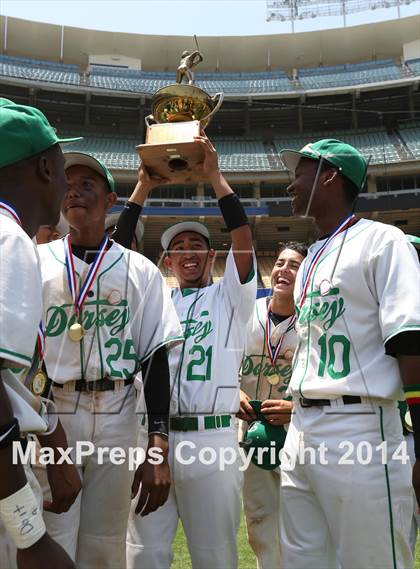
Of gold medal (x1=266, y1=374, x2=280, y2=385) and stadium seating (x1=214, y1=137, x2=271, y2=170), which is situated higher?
stadium seating (x1=214, y1=137, x2=271, y2=170)

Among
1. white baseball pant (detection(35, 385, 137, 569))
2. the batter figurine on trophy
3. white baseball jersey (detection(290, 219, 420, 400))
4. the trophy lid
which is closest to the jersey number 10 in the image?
white baseball jersey (detection(290, 219, 420, 400))

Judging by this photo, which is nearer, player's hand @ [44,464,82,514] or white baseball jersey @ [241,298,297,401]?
player's hand @ [44,464,82,514]

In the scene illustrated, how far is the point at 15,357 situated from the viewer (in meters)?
1.30

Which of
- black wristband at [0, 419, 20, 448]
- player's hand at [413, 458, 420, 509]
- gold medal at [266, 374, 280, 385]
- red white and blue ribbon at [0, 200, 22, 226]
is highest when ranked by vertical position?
red white and blue ribbon at [0, 200, 22, 226]

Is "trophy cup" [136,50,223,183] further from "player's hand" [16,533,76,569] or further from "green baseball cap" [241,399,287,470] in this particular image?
"player's hand" [16,533,76,569]

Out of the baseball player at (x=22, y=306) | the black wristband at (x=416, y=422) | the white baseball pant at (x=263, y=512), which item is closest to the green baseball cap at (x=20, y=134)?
the baseball player at (x=22, y=306)

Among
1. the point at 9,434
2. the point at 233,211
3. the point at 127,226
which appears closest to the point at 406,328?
the point at 233,211

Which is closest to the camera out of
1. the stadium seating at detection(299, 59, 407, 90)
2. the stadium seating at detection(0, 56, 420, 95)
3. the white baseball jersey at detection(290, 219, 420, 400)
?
the white baseball jersey at detection(290, 219, 420, 400)

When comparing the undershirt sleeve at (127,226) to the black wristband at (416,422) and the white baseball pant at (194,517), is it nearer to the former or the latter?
the white baseball pant at (194,517)

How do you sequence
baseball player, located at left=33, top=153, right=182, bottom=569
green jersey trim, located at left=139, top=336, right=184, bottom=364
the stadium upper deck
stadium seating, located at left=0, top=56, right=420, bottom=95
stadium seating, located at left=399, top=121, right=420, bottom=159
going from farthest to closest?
stadium seating, located at left=0, top=56, right=420, bottom=95, stadium seating, located at left=399, top=121, right=420, bottom=159, the stadium upper deck, green jersey trim, located at left=139, top=336, right=184, bottom=364, baseball player, located at left=33, top=153, right=182, bottom=569

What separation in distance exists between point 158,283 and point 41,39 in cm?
2934

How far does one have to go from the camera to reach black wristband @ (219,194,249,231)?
8.93ft

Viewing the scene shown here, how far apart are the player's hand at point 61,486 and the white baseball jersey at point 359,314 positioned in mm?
974

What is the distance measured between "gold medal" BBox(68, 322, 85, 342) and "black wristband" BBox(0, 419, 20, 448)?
1081 millimetres
